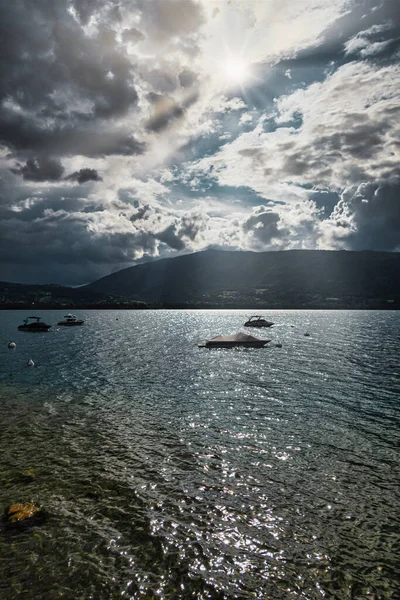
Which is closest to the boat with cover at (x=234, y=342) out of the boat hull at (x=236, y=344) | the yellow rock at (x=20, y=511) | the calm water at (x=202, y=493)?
the boat hull at (x=236, y=344)

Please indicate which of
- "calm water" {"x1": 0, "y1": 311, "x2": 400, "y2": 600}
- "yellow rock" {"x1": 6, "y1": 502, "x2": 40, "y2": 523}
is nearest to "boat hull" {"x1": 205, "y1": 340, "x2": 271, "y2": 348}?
"calm water" {"x1": 0, "y1": 311, "x2": 400, "y2": 600}

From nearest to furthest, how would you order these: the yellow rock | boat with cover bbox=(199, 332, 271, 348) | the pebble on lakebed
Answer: the pebble on lakebed, the yellow rock, boat with cover bbox=(199, 332, 271, 348)

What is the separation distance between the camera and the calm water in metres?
11.7

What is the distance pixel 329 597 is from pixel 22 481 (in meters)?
16.2

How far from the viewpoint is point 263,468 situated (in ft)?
65.8

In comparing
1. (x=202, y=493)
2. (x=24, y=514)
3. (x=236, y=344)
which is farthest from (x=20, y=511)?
(x=236, y=344)

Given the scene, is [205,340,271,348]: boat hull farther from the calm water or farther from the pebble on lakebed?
the pebble on lakebed

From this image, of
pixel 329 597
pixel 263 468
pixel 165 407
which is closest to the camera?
pixel 329 597

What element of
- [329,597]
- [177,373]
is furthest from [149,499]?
[177,373]

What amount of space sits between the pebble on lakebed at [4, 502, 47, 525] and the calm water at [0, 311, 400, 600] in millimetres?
565

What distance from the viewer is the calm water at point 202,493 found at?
11.7 m

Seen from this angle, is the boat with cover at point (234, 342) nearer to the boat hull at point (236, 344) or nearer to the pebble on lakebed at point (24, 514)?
the boat hull at point (236, 344)

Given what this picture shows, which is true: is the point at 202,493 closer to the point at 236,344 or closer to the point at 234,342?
the point at 236,344

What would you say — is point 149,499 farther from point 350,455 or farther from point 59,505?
point 350,455
